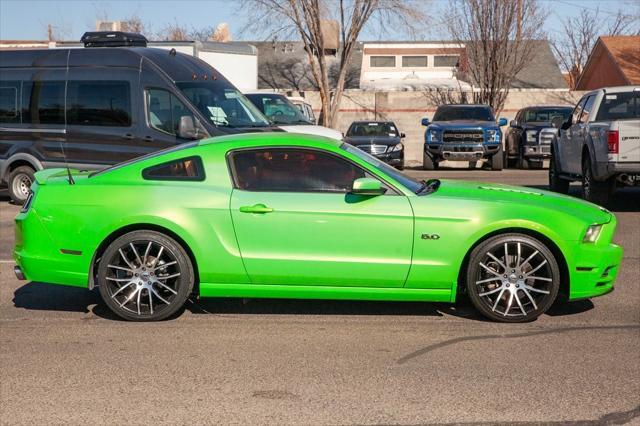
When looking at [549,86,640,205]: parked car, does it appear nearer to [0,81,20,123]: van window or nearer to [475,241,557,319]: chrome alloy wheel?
[475,241,557,319]: chrome alloy wheel

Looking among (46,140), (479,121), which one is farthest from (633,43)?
(46,140)

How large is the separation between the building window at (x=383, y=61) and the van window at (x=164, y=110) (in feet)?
120

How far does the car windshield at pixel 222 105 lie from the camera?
519 inches

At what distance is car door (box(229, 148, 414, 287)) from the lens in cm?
670

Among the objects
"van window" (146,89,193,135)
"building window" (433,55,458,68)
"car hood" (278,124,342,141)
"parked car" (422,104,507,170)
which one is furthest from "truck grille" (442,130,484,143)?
"building window" (433,55,458,68)

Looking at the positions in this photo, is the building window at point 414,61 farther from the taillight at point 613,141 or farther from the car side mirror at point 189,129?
the car side mirror at point 189,129

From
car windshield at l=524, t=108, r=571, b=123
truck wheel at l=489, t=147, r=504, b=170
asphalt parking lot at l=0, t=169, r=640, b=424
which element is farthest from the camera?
car windshield at l=524, t=108, r=571, b=123

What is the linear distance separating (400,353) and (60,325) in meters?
2.67

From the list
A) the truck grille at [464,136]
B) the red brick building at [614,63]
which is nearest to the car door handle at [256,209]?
the truck grille at [464,136]

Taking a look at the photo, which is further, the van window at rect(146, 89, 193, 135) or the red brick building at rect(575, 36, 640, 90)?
the red brick building at rect(575, 36, 640, 90)

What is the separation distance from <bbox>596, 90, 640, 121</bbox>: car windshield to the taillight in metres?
1.17

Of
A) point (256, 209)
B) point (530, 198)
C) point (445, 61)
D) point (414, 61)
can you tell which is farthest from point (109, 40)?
point (414, 61)

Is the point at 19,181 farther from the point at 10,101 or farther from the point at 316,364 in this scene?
the point at 316,364

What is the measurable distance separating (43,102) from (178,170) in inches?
321
